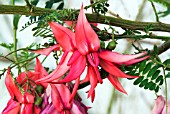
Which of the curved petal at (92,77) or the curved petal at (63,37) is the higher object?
the curved petal at (63,37)

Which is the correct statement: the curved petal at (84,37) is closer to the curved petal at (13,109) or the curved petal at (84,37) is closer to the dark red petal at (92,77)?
the dark red petal at (92,77)

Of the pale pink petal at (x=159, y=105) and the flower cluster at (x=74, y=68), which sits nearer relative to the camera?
the flower cluster at (x=74, y=68)

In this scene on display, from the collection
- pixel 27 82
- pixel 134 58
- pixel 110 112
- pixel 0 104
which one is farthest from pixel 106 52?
pixel 110 112

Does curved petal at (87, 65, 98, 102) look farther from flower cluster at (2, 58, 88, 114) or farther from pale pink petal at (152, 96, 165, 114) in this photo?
pale pink petal at (152, 96, 165, 114)

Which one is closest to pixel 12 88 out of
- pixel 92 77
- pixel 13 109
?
pixel 13 109

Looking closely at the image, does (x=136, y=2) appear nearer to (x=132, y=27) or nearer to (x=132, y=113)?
(x=132, y=113)

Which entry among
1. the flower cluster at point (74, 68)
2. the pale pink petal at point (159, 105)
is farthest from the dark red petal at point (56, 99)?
the pale pink petal at point (159, 105)

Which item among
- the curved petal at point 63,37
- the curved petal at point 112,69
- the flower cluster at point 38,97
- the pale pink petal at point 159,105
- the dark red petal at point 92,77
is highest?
the curved petal at point 63,37

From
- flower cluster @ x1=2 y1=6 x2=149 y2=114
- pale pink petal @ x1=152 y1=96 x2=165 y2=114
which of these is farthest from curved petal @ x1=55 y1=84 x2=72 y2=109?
pale pink petal @ x1=152 y1=96 x2=165 y2=114
